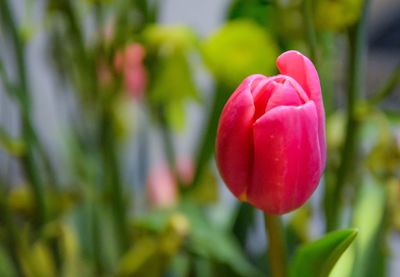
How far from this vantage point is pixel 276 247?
246 millimetres

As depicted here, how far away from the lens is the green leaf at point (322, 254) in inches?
7.9

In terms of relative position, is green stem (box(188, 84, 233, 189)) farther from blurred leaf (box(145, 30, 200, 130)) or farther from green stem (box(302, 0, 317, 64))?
green stem (box(302, 0, 317, 64))

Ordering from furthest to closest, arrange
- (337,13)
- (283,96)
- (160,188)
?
(160,188), (337,13), (283,96)

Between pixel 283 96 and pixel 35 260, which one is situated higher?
pixel 283 96

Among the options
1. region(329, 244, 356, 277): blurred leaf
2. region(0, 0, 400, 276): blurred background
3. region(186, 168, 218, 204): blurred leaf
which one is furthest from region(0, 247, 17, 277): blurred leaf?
region(329, 244, 356, 277): blurred leaf

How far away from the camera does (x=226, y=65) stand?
1.21ft

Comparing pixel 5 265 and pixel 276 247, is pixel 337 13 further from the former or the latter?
pixel 5 265

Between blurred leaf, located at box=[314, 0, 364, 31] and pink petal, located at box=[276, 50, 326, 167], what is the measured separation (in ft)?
0.32

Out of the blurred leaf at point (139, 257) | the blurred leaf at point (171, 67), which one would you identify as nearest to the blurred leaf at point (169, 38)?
the blurred leaf at point (171, 67)

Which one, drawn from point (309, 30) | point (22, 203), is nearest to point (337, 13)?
point (309, 30)

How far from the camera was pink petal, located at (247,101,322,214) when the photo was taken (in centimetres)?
19

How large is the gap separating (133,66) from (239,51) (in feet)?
0.35

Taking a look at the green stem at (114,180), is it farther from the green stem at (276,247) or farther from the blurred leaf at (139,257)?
the green stem at (276,247)

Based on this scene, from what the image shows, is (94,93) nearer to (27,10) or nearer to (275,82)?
(27,10)
